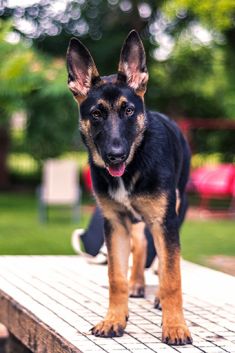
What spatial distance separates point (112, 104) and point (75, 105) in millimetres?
22541

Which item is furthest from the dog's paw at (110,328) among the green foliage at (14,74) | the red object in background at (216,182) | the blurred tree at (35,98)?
the red object in background at (216,182)

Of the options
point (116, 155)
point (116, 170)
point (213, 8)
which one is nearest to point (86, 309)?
point (116, 170)

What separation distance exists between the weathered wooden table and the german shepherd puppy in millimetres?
187

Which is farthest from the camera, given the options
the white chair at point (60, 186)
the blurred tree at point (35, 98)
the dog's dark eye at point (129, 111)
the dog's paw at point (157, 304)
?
the white chair at point (60, 186)

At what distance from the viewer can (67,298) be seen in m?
6.91

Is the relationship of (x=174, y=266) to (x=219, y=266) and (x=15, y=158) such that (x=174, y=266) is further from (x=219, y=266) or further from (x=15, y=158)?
(x=15, y=158)

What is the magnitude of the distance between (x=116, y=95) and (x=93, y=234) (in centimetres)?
377

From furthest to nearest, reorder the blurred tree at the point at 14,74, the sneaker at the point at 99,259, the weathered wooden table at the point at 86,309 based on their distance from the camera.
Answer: the blurred tree at the point at 14,74, the sneaker at the point at 99,259, the weathered wooden table at the point at 86,309

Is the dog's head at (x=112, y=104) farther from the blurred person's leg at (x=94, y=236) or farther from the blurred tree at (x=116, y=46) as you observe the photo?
the blurred tree at (x=116, y=46)

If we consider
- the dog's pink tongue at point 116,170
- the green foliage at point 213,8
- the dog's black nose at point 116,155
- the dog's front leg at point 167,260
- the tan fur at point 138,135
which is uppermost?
the green foliage at point 213,8

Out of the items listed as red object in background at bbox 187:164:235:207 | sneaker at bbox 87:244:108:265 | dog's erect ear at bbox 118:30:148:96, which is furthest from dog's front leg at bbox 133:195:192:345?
red object in background at bbox 187:164:235:207

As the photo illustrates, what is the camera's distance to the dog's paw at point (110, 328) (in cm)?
551

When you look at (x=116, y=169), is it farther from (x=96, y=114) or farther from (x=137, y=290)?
(x=137, y=290)

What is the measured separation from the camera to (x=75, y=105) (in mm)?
27812
